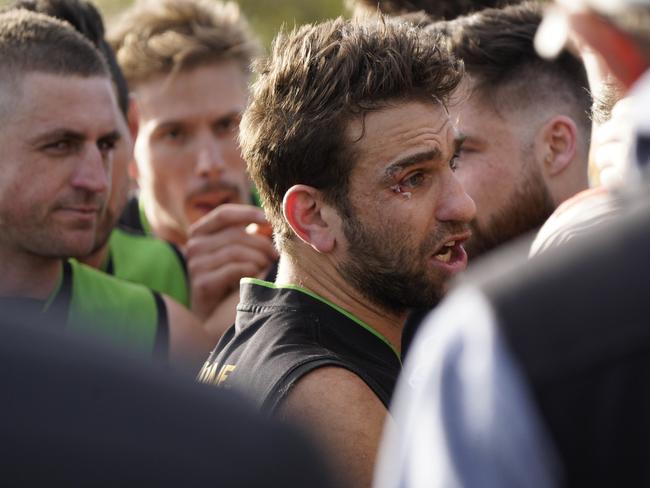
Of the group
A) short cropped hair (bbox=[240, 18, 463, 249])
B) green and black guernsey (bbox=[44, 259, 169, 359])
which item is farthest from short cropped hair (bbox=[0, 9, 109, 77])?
short cropped hair (bbox=[240, 18, 463, 249])

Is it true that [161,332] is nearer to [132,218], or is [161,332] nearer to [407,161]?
[407,161]

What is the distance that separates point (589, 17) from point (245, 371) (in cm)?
140

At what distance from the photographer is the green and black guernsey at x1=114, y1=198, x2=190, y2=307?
4.75 m

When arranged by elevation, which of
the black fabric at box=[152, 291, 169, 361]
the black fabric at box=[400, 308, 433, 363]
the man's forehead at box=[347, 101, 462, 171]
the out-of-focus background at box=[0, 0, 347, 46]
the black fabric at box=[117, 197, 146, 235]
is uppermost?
the out-of-focus background at box=[0, 0, 347, 46]

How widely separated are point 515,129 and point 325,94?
4.17 feet

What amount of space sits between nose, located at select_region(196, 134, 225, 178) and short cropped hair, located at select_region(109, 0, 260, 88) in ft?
1.34

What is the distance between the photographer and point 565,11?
5.36 ft

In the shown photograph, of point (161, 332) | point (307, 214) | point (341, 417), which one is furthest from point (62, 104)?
point (341, 417)

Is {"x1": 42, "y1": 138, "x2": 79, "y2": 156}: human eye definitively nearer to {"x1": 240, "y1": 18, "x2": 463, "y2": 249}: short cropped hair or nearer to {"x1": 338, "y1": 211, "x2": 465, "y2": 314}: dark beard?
{"x1": 240, "y1": 18, "x2": 463, "y2": 249}: short cropped hair

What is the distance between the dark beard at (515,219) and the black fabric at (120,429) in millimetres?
2795

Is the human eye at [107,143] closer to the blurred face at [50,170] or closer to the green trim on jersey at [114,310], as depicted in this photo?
the blurred face at [50,170]

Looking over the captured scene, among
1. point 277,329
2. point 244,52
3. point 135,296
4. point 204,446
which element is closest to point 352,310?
point 277,329

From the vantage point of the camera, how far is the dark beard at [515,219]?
3910 millimetres

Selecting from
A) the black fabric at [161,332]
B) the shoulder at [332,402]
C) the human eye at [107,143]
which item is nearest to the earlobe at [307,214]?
the shoulder at [332,402]
